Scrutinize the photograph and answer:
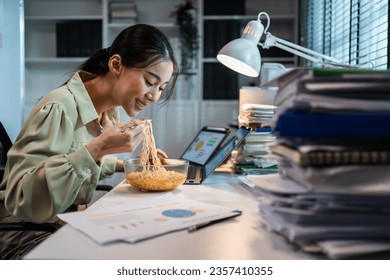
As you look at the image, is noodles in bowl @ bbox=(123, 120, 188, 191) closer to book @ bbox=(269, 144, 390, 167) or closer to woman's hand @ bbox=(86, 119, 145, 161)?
woman's hand @ bbox=(86, 119, 145, 161)

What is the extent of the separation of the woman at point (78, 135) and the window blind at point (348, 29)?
0.78 m

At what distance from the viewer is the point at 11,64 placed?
2555mm

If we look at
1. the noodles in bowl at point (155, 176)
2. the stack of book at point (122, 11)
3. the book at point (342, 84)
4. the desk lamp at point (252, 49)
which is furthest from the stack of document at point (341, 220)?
the stack of book at point (122, 11)

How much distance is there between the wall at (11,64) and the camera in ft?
8.23

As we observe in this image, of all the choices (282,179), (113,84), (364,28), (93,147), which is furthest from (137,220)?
(364,28)

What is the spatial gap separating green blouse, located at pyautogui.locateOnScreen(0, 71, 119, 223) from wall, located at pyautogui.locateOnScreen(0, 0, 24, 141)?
4.94ft

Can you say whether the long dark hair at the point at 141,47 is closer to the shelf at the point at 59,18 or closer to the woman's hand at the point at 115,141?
the woman's hand at the point at 115,141

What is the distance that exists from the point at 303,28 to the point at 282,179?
2624 mm

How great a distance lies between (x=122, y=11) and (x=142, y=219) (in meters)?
2.83

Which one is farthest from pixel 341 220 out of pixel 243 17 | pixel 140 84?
pixel 243 17

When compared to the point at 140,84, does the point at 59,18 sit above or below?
above

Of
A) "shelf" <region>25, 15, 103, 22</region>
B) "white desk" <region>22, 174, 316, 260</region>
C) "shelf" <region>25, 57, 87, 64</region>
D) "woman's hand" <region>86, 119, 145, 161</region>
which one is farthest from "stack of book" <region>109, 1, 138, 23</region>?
"white desk" <region>22, 174, 316, 260</region>

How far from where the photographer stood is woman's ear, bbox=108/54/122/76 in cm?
136

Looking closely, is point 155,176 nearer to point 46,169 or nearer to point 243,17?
point 46,169
